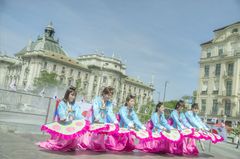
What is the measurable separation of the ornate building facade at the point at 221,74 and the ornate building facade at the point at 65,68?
3801 cm

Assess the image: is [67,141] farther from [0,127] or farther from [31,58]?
[31,58]

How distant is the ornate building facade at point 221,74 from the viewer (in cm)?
5109

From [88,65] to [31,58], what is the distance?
1865 cm

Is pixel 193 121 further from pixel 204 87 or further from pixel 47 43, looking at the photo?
pixel 47 43

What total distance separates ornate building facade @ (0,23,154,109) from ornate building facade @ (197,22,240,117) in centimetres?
3801

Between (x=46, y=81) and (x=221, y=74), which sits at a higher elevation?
(x=221, y=74)

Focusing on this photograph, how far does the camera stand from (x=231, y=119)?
162ft

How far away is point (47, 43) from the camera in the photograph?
9912 cm

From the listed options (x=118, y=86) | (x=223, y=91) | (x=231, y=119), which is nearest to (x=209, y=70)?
(x=223, y=91)

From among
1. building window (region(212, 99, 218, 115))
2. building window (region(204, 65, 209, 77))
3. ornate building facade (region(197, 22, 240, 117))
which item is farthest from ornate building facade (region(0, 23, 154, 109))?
building window (region(212, 99, 218, 115))

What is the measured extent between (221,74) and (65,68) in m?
49.2

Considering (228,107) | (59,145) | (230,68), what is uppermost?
(230,68)

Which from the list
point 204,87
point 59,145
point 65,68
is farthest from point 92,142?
point 65,68

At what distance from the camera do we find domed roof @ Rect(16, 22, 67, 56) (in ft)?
318
